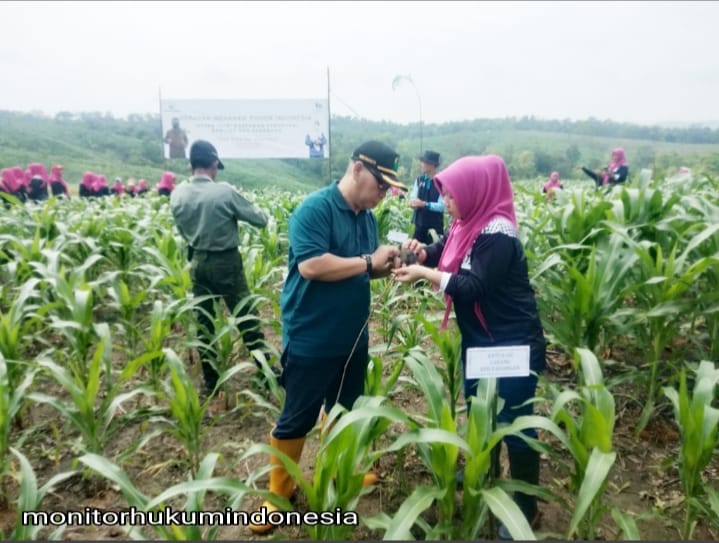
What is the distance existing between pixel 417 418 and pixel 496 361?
3.39ft

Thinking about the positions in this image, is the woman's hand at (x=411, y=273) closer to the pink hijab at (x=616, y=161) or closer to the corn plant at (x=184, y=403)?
the corn plant at (x=184, y=403)

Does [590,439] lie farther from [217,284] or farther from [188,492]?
[217,284]

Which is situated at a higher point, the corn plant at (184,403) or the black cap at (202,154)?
the black cap at (202,154)

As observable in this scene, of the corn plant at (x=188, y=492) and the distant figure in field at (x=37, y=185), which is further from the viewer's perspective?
the distant figure in field at (x=37, y=185)

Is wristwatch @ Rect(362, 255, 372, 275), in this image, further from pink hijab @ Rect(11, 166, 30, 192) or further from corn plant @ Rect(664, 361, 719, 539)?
pink hijab @ Rect(11, 166, 30, 192)

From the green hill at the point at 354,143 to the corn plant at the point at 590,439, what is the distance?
8.47 meters

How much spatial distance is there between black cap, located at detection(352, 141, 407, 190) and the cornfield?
1.90 ft

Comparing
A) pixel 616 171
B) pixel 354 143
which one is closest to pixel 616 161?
pixel 616 171

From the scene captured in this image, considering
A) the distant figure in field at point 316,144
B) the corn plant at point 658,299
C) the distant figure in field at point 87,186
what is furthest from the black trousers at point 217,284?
the distant figure in field at point 87,186

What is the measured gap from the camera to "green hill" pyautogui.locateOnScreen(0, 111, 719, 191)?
13.4m

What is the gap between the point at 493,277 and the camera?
1.61 m

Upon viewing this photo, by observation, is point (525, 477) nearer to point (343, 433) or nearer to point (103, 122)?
point (343, 433)

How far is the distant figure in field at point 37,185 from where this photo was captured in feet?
34.3

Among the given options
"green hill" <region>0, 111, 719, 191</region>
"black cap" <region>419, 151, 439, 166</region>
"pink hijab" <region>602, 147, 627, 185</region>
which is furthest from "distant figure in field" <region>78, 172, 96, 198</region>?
"pink hijab" <region>602, 147, 627, 185</region>
